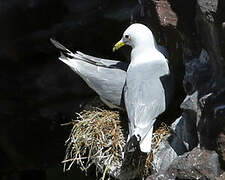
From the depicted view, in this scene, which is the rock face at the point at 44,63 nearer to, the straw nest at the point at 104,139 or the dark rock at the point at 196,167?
the straw nest at the point at 104,139

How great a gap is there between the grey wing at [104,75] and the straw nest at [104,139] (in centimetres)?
8

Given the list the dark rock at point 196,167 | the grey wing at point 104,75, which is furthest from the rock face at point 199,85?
the grey wing at point 104,75

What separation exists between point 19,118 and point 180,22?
1.71 meters

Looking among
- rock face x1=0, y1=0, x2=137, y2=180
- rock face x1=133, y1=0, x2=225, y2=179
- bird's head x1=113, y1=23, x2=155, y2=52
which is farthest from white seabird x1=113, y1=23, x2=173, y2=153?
rock face x1=0, y1=0, x2=137, y2=180

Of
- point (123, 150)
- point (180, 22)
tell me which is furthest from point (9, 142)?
point (180, 22)

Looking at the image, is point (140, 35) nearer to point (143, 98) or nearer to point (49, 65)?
point (143, 98)

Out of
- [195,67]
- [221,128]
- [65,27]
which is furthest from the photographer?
[65,27]

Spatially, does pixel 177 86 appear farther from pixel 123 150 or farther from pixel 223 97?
pixel 223 97

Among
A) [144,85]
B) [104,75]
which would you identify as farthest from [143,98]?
[104,75]

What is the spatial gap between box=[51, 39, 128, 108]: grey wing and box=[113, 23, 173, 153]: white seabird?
0.29 feet

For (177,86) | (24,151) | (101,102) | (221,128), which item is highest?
(221,128)

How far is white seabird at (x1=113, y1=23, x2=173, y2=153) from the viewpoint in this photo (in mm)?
2594

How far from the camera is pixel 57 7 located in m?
3.75

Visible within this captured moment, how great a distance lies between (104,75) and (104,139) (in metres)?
0.30
